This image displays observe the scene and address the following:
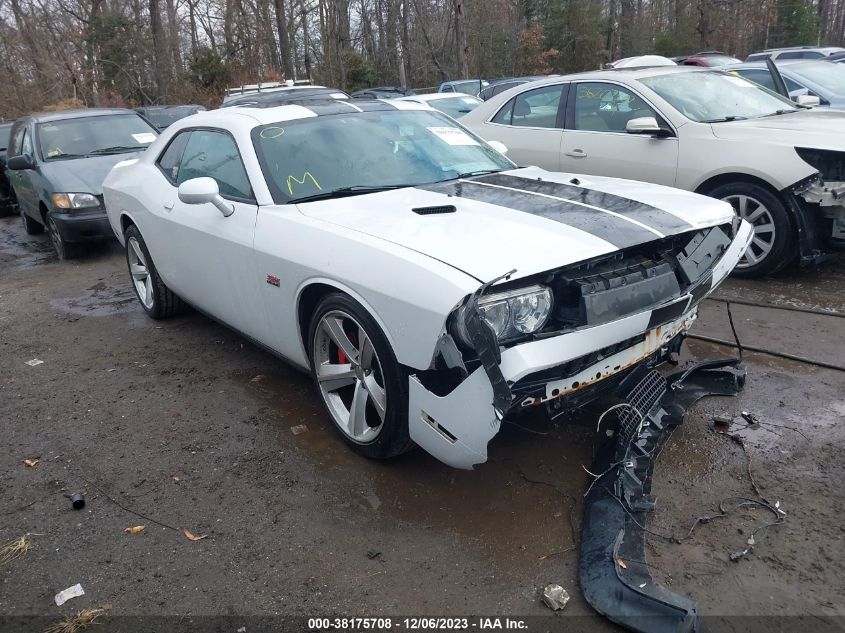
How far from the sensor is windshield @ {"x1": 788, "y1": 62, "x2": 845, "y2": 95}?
8.63m

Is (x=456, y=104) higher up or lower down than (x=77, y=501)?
higher up

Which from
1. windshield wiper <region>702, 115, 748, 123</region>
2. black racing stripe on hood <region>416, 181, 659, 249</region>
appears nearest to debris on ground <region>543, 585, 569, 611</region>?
black racing stripe on hood <region>416, 181, 659, 249</region>

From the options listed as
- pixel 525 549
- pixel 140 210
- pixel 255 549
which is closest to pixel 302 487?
pixel 255 549

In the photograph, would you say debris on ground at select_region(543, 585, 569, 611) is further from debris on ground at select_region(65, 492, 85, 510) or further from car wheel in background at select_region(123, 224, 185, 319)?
car wheel in background at select_region(123, 224, 185, 319)

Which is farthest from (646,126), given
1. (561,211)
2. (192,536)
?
(192,536)

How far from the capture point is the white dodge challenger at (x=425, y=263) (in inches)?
102

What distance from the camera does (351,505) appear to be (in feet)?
9.92

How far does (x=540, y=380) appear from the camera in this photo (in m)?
2.59

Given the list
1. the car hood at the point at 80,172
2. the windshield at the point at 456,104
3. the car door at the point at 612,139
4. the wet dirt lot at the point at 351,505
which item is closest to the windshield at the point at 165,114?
the windshield at the point at 456,104

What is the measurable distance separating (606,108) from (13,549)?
18.4 ft

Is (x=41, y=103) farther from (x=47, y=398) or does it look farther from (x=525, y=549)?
(x=525, y=549)

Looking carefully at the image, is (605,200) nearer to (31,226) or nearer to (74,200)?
(74,200)

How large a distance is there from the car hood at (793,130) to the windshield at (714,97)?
222mm

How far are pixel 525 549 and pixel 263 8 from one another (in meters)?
33.3
